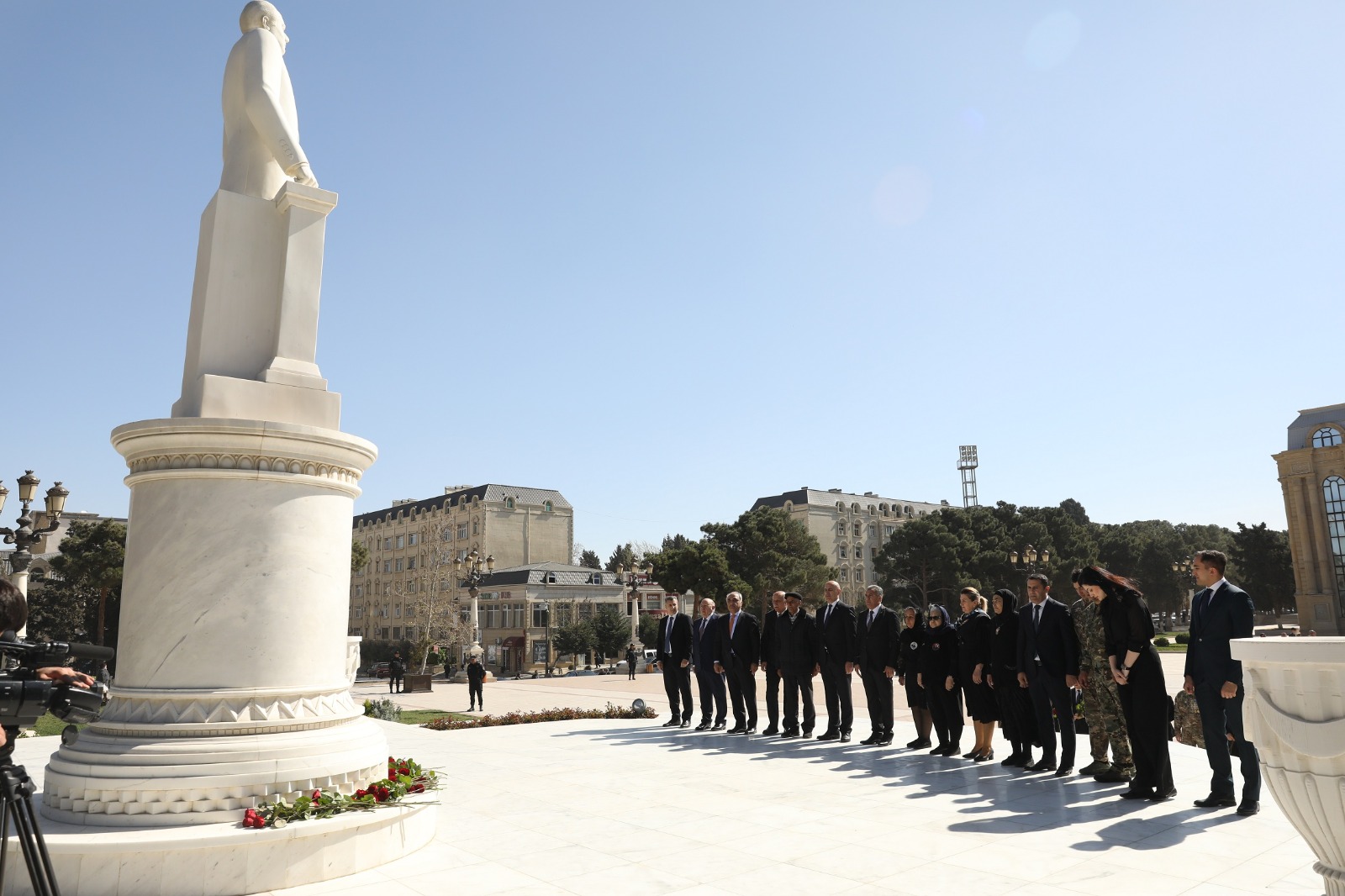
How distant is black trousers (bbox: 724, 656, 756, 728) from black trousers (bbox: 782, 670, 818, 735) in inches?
21.1

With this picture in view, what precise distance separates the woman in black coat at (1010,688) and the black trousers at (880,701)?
4.94 ft

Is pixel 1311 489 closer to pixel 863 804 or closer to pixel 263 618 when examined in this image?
pixel 863 804

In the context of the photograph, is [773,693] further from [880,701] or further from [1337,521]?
[1337,521]

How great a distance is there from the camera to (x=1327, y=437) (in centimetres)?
6131

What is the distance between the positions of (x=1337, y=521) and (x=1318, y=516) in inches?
45.3

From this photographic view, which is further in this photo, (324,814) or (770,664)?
(770,664)

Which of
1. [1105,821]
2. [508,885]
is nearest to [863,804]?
[1105,821]

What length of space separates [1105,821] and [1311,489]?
224 feet

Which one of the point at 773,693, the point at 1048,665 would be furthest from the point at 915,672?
the point at 773,693

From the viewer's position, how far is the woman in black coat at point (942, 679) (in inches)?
363

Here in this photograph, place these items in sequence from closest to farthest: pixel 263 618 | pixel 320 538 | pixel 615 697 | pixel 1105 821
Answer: pixel 263 618
pixel 320 538
pixel 1105 821
pixel 615 697

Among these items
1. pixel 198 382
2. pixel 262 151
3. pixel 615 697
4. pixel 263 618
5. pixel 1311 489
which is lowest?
pixel 615 697

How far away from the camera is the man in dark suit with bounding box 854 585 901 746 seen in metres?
10.1

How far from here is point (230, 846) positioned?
→ 171 inches
